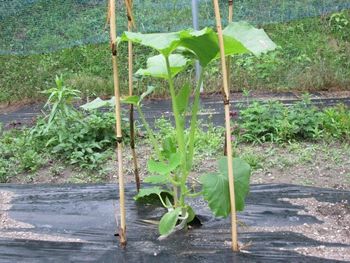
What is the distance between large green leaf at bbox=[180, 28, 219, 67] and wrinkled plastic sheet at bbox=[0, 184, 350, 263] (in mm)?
835

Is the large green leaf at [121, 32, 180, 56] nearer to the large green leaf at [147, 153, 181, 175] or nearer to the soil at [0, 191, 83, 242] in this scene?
the large green leaf at [147, 153, 181, 175]

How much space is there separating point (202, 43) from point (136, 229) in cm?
100

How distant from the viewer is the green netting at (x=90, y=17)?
23.6ft

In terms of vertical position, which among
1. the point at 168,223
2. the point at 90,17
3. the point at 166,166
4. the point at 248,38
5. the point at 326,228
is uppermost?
the point at 90,17

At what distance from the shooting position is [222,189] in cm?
241

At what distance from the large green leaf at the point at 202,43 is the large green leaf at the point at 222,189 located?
507mm

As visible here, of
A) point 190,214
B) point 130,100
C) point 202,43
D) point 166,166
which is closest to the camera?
point 202,43

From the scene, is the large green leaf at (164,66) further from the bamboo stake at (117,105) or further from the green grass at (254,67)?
the green grass at (254,67)

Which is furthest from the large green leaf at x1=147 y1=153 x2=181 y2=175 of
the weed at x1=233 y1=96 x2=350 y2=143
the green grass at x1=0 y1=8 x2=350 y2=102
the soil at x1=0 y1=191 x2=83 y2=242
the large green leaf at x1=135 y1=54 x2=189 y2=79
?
the green grass at x1=0 y1=8 x2=350 y2=102

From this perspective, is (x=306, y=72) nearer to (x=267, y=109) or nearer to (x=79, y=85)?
(x=267, y=109)

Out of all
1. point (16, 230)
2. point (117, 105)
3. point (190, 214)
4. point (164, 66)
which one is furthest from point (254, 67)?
point (117, 105)

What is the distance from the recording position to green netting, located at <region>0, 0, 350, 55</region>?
23.6 feet

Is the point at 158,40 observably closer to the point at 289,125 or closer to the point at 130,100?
the point at 130,100

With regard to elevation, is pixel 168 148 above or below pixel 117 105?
below
